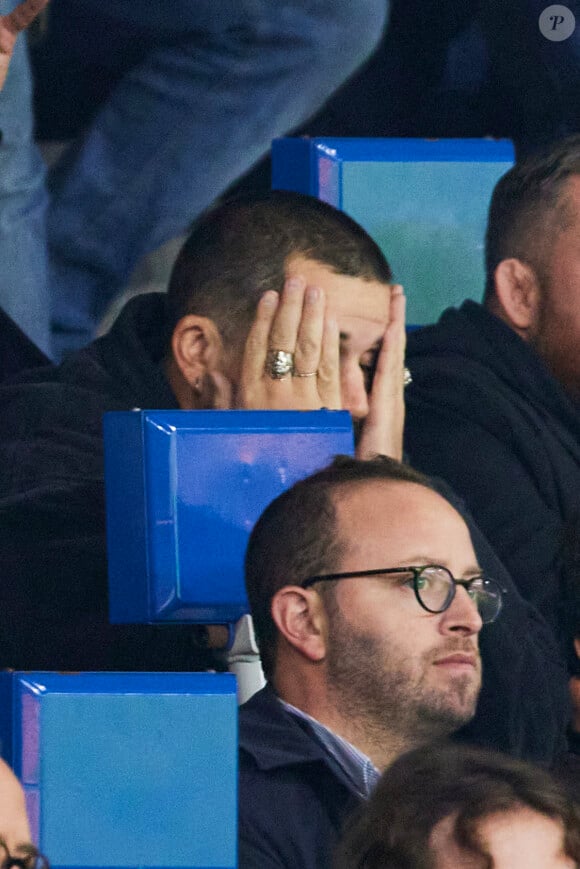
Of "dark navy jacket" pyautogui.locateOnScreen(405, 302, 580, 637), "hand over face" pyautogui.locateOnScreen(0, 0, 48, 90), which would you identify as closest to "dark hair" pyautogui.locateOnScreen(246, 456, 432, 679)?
"dark navy jacket" pyautogui.locateOnScreen(405, 302, 580, 637)

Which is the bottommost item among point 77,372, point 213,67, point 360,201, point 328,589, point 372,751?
point 372,751

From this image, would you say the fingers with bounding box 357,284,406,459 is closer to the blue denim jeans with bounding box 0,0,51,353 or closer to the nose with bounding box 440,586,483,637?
the nose with bounding box 440,586,483,637

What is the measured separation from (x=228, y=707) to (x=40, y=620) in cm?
78

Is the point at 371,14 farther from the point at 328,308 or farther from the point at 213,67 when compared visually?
the point at 328,308

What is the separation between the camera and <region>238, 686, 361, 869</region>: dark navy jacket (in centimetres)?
192

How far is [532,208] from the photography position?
3.02m

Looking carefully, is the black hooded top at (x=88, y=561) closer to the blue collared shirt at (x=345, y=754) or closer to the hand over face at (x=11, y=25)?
the blue collared shirt at (x=345, y=754)

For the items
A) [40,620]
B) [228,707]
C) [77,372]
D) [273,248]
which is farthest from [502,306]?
[228,707]

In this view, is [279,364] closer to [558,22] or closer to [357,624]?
[357,624]

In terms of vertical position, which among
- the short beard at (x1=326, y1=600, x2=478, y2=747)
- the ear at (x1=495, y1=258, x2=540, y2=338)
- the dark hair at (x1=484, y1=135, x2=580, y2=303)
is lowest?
the short beard at (x1=326, y1=600, x2=478, y2=747)

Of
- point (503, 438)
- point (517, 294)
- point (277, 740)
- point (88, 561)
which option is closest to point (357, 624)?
point (277, 740)

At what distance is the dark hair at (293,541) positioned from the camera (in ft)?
6.88

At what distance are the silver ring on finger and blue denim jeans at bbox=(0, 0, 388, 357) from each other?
2.78 feet

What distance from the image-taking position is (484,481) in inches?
105
